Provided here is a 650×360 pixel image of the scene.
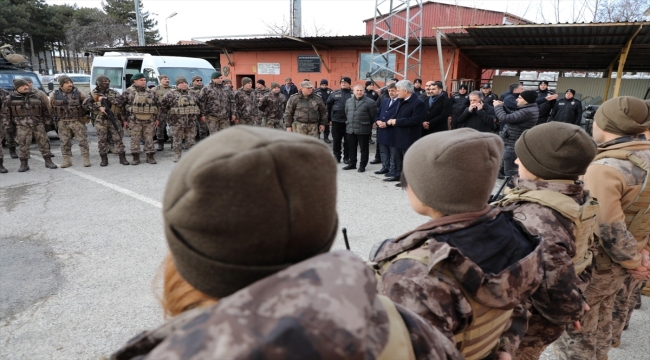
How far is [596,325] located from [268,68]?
575 inches

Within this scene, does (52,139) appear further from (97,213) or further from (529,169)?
(529,169)

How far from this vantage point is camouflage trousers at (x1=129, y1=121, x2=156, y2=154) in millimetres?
7745

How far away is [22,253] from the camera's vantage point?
398 centimetres

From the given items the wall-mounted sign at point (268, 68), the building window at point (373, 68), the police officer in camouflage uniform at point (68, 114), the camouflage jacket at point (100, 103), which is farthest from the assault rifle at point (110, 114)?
the wall-mounted sign at point (268, 68)

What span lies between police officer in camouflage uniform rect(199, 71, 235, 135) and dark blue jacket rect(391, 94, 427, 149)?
12.3ft

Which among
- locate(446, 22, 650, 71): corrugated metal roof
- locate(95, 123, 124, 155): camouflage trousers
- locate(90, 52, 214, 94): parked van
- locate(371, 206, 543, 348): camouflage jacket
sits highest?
locate(446, 22, 650, 71): corrugated metal roof

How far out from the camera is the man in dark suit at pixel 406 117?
653cm

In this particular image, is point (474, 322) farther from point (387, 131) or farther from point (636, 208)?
point (387, 131)

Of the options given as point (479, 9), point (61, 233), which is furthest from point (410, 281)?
point (479, 9)

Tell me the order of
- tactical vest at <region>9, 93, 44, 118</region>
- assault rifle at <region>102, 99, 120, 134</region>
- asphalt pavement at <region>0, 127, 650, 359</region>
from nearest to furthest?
asphalt pavement at <region>0, 127, 650, 359</region>, tactical vest at <region>9, 93, 44, 118</region>, assault rifle at <region>102, 99, 120, 134</region>

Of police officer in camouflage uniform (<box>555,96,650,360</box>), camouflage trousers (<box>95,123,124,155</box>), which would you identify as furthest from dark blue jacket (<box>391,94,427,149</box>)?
camouflage trousers (<box>95,123,124,155</box>)

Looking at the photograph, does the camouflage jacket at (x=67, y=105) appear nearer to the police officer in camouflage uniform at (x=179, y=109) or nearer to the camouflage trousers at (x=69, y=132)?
the camouflage trousers at (x=69, y=132)

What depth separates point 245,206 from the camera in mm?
630

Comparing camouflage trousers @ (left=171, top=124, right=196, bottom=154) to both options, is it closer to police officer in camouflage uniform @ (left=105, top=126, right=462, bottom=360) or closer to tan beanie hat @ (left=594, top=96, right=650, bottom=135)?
tan beanie hat @ (left=594, top=96, right=650, bottom=135)
